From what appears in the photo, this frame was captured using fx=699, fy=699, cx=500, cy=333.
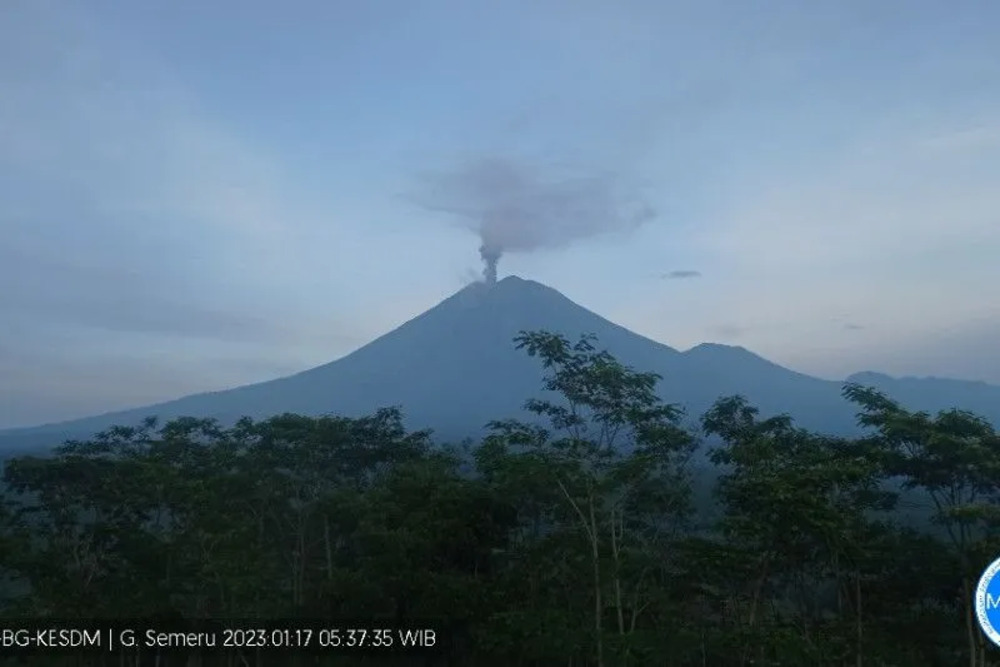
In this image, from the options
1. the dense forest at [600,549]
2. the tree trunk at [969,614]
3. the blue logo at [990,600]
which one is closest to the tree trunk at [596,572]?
the dense forest at [600,549]

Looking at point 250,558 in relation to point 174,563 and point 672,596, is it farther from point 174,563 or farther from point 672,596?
point 672,596

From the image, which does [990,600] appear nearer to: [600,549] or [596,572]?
[596,572]

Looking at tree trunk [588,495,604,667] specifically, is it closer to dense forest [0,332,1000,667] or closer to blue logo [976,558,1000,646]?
dense forest [0,332,1000,667]

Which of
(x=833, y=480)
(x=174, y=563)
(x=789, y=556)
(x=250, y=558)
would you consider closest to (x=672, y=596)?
(x=789, y=556)

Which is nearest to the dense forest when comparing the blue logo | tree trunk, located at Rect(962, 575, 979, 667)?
tree trunk, located at Rect(962, 575, 979, 667)

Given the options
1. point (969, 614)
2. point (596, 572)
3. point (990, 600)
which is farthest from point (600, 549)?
point (990, 600)

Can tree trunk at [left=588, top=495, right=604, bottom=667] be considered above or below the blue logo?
below

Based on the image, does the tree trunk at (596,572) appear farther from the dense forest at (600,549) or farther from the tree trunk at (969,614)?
the tree trunk at (969,614)
